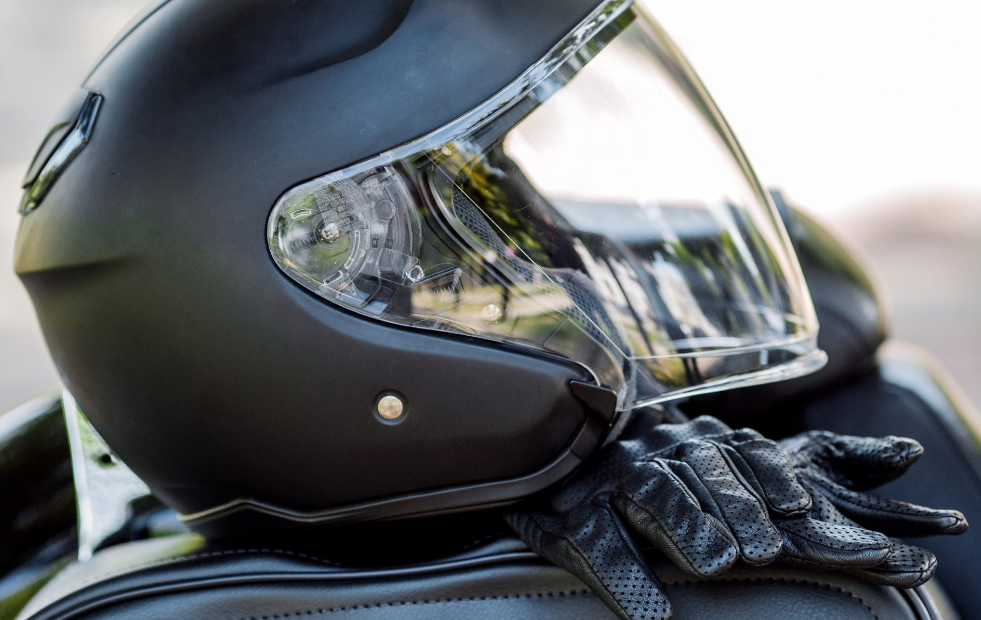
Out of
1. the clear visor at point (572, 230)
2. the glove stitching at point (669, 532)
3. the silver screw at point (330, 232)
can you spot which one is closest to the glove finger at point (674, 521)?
the glove stitching at point (669, 532)

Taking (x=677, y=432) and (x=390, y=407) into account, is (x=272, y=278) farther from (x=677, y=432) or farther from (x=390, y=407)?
(x=677, y=432)

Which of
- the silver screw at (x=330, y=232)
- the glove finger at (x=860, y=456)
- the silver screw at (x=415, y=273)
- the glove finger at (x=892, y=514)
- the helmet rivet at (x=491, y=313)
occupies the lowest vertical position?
the glove finger at (x=892, y=514)

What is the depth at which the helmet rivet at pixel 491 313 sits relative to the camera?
67 centimetres

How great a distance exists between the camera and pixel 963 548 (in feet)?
2.43

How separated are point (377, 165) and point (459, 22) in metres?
0.14

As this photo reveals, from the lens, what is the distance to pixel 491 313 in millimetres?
674

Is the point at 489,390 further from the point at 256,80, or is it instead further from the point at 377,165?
the point at 256,80

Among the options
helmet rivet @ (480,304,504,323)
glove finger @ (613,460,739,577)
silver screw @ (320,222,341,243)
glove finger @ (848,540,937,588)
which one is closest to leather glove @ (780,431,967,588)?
glove finger @ (848,540,937,588)

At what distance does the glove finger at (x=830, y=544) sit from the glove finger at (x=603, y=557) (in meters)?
0.11

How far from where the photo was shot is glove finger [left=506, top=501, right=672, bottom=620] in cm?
56

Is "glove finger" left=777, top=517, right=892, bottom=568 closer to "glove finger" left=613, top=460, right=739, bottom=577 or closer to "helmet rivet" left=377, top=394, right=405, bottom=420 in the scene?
"glove finger" left=613, top=460, right=739, bottom=577

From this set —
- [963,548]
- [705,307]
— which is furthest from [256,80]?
[963,548]

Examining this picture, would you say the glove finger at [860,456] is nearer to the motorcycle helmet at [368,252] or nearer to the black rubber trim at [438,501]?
the motorcycle helmet at [368,252]

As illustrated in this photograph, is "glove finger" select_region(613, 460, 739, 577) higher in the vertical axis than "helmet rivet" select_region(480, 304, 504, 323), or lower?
lower
